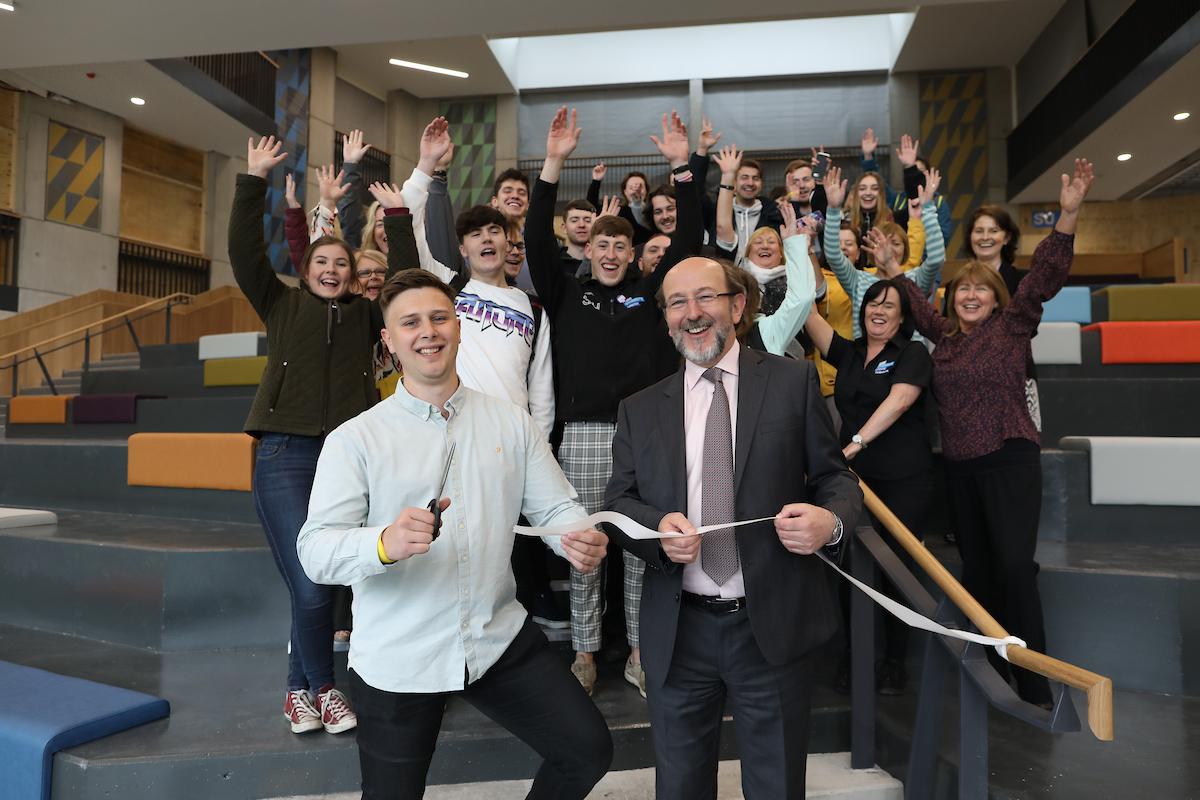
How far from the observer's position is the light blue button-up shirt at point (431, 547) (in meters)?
1.62

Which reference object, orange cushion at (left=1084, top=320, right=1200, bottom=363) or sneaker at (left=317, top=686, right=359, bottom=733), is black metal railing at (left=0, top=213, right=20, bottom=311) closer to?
sneaker at (left=317, top=686, right=359, bottom=733)

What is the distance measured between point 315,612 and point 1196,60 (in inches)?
340

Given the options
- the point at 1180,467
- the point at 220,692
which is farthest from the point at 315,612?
the point at 1180,467

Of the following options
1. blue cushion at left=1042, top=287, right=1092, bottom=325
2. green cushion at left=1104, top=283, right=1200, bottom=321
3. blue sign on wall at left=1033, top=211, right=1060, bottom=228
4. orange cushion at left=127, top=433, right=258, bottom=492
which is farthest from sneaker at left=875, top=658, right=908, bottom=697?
blue sign on wall at left=1033, top=211, right=1060, bottom=228

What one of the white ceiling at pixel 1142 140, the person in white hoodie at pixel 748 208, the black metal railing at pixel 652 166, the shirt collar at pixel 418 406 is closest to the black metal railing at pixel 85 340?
the black metal railing at pixel 652 166

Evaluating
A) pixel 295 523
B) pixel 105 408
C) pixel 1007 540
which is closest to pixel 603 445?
pixel 295 523

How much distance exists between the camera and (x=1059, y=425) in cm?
392

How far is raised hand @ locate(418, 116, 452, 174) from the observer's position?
2822 mm

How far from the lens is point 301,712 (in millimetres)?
2371

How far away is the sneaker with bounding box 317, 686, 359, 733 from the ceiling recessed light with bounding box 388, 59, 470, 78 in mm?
11703

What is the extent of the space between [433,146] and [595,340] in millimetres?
956

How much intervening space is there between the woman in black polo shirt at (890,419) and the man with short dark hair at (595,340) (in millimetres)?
685

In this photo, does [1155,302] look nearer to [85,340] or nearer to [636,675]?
[636,675]

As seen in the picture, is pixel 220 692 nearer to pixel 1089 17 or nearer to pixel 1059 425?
pixel 1059 425
